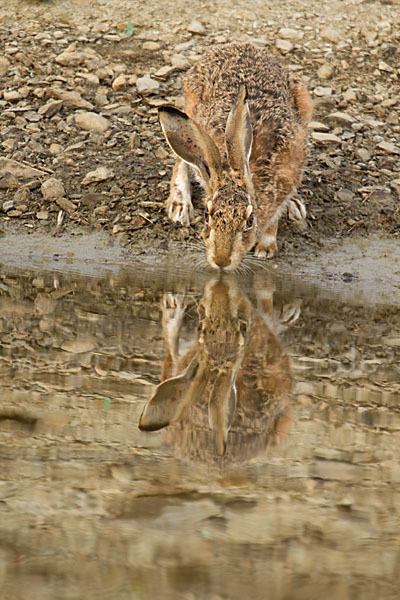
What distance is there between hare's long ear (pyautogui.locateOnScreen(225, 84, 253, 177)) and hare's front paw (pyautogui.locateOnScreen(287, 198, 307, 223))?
4.08ft

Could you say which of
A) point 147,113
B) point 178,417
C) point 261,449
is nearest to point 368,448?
point 261,449

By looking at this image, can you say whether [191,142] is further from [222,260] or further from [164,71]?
[164,71]

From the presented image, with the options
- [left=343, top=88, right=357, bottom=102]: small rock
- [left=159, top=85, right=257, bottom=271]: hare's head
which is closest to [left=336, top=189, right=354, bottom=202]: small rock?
[left=159, top=85, right=257, bottom=271]: hare's head

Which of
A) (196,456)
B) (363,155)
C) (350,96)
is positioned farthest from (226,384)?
(350,96)

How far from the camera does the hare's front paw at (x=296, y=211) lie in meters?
6.92

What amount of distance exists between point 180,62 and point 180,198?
2650 mm

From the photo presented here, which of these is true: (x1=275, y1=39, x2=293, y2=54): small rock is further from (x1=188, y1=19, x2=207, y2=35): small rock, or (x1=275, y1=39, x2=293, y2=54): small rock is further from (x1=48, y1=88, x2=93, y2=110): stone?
(x1=48, y1=88, x2=93, y2=110): stone

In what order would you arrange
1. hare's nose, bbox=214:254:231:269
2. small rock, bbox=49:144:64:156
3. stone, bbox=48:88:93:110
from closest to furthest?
hare's nose, bbox=214:254:231:269, small rock, bbox=49:144:64:156, stone, bbox=48:88:93:110

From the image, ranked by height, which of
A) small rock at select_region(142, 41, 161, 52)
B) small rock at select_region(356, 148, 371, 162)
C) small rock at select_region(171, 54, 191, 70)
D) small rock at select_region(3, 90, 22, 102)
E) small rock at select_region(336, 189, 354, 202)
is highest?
small rock at select_region(142, 41, 161, 52)

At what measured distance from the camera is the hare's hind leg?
678 centimetres

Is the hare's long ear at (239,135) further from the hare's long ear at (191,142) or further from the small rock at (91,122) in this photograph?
the small rock at (91,122)

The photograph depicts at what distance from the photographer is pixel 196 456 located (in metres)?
2.66

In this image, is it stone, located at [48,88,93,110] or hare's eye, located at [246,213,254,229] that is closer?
hare's eye, located at [246,213,254,229]

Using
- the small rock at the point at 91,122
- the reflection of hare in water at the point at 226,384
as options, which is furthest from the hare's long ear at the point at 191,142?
the small rock at the point at 91,122
